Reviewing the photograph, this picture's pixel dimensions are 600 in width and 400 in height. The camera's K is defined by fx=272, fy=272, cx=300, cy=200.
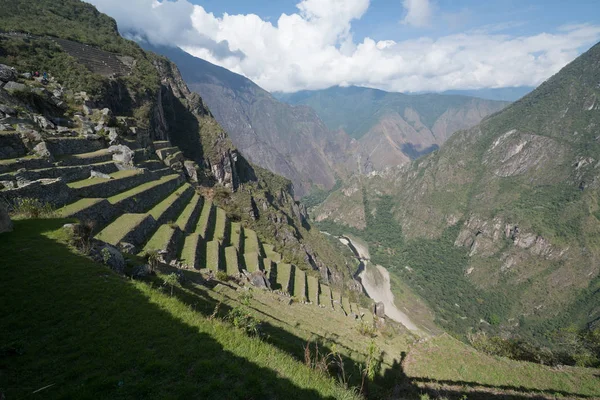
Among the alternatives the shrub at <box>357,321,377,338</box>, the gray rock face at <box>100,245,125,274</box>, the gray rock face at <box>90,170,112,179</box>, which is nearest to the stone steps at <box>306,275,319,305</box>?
the shrub at <box>357,321,377,338</box>

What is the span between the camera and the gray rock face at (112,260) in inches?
439

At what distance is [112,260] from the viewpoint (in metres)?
11.7

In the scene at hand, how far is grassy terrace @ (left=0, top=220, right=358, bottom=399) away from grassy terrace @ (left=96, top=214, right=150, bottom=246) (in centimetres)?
838

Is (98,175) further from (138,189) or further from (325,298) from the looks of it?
(325,298)

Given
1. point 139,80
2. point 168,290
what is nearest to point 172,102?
point 139,80

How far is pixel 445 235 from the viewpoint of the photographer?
19488cm

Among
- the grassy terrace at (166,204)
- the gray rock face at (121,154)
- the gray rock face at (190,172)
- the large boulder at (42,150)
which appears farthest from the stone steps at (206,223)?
the gray rock face at (190,172)

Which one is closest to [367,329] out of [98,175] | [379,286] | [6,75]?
[98,175]

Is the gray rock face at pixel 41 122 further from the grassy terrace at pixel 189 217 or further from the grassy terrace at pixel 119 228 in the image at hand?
the grassy terrace at pixel 189 217

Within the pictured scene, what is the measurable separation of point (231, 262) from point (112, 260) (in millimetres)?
16400

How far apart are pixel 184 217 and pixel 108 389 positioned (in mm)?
26388

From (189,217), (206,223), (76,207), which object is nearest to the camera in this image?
(76,207)

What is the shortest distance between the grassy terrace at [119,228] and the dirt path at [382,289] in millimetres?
99732

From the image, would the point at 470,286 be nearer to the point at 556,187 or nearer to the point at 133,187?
the point at 556,187
